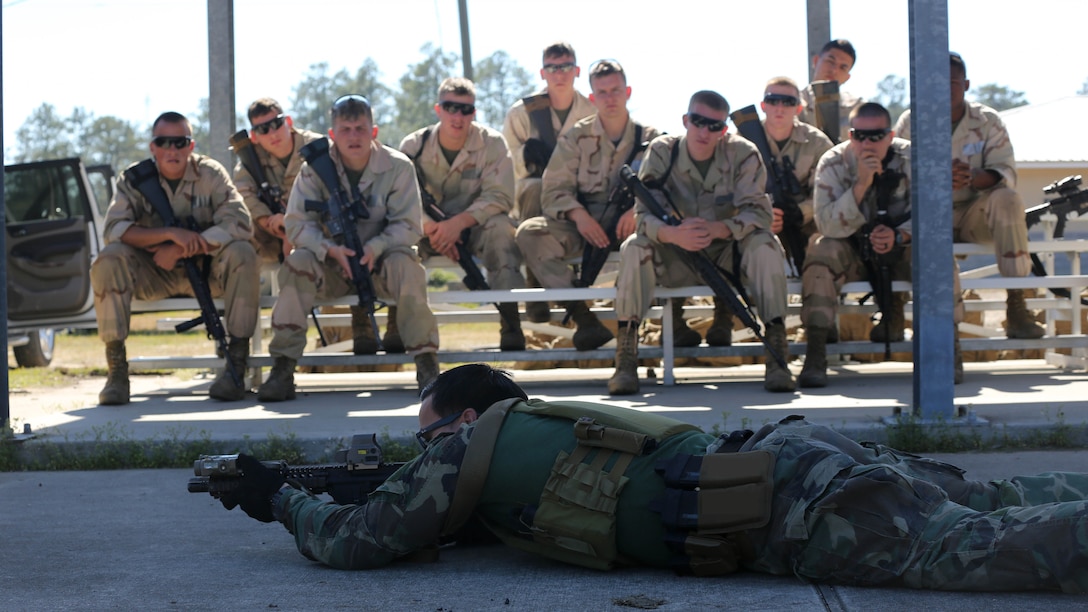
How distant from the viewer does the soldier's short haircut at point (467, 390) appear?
3.70 meters

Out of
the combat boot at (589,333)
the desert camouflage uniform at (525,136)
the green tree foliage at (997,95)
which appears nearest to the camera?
the combat boot at (589,333)

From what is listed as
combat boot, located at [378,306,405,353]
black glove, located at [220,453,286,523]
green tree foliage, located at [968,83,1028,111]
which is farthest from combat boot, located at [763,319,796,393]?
green tree foliage, located at [968,83,1028,111]

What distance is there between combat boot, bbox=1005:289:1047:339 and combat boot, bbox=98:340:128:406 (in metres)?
5.78

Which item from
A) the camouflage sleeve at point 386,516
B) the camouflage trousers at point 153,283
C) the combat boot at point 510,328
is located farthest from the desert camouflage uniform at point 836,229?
the camouflage sleeve at point 386,516

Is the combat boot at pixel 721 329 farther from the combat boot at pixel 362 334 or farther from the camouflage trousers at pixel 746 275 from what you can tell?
the combat boot at pixel 362 334

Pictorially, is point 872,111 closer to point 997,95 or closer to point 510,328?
point 510,328

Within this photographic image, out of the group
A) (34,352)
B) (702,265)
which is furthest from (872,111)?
(34,352)

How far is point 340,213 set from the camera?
298 inches

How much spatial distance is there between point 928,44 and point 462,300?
3.25 metres

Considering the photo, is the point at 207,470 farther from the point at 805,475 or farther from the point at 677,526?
the point at 805,475

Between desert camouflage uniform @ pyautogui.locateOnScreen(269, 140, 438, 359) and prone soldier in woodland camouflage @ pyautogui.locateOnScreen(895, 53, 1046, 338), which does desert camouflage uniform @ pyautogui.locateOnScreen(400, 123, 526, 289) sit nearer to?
desert camouflage uniform @ pyautogui.locateOnScreen(269, 140, 438, 359)

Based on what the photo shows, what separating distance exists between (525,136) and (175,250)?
2.95m

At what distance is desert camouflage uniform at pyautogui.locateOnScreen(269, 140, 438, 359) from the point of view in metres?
7.50

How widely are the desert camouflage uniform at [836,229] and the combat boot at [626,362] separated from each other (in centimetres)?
113
